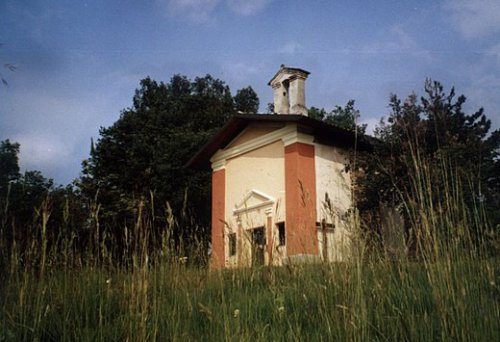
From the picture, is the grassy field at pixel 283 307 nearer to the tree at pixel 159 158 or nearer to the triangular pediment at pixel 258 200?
the triangular pediment at pixel 258 200

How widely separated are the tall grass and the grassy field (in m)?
0.01

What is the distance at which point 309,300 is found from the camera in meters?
3.63

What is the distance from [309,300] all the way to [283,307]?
40.3 inches

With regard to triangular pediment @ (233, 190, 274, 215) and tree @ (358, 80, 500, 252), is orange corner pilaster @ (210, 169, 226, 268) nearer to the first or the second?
triangular pediment @ (233, 190, 274, 215)

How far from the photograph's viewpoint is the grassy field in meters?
2.25

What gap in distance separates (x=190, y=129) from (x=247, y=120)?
9.13 meters

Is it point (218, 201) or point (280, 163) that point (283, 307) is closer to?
point (280, 163)

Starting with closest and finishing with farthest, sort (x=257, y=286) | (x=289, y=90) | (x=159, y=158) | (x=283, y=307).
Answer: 1. (x=283, y=307)
2. (x=257, y=286)
3. (x=289, y=90)
4. (x=159, y=158)

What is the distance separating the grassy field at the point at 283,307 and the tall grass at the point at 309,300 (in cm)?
1

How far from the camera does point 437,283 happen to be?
2.19 m

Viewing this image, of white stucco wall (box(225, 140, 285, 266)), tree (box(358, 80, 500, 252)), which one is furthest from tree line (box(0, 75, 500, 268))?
white stucco wall (box(225, 140, 285, 266))

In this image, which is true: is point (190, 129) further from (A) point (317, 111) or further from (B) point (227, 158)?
(A) point (317, 111)

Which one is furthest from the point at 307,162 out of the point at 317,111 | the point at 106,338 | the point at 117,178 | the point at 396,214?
the point at 317,111

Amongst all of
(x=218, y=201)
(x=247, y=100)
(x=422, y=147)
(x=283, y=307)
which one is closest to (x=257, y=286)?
(x=283, y=307)
